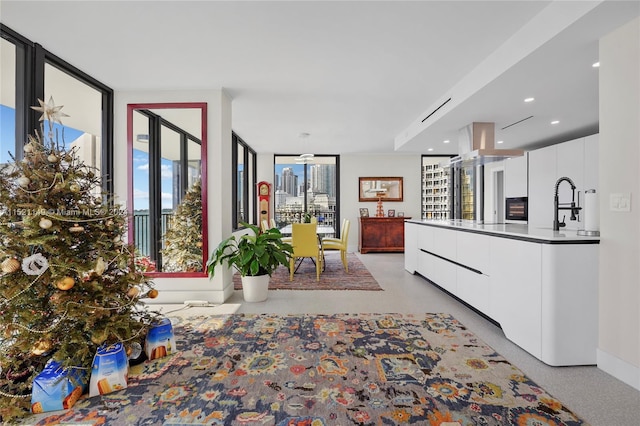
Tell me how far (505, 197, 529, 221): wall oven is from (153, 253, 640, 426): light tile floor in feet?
8.23

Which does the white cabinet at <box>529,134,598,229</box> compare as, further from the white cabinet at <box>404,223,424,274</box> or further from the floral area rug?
the floral area rug

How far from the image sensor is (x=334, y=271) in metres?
5.25

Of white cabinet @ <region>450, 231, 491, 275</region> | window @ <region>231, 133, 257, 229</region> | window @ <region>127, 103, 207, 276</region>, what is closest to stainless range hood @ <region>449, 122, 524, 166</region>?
white cabinet @ <region>450, 231, 491, 275</region>

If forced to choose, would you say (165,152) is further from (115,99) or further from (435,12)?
(435,12)

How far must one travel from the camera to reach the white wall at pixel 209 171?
359 cm

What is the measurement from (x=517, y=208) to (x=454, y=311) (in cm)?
388

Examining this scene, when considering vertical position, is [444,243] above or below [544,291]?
above

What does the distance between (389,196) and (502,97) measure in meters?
4.76

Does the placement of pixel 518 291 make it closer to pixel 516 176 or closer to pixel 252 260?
pixel 252 260

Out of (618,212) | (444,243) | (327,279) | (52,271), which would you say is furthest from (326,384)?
(327,279)

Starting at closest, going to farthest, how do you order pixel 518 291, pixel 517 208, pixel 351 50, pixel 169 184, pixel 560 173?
pixel 518 291
pixel 351 50
pixel 169 184
pixel 560 173
pixel 517 208

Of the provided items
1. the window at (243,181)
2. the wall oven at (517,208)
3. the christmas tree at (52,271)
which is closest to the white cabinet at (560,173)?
the wall oven at (517,208)

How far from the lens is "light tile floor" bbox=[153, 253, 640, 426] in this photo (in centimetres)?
169

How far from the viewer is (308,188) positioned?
26.6 ft
